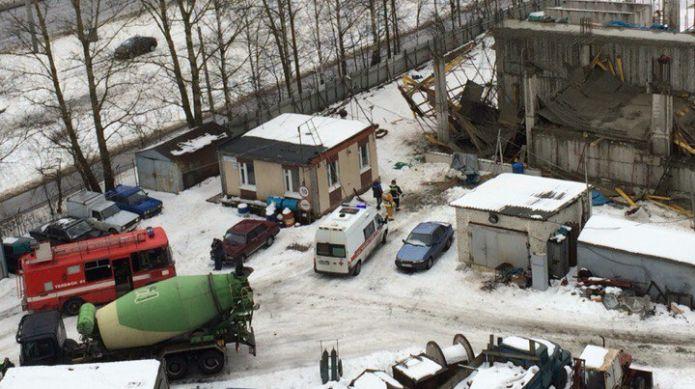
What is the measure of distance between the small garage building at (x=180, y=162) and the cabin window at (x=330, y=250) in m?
12.8

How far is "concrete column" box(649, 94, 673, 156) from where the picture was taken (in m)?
42.6

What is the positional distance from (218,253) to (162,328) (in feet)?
29.3

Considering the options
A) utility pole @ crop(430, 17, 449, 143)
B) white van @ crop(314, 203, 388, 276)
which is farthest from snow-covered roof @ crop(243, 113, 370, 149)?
white van @ crop(314, 203, 388, 276)

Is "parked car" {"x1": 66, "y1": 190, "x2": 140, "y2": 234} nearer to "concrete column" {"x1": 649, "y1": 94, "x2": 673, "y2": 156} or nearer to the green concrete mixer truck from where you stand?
the green concrete mixer truck

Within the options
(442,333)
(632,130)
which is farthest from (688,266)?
(632,130)

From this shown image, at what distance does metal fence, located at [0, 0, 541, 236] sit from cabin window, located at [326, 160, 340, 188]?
10574 mm

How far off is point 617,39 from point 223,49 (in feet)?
70.5

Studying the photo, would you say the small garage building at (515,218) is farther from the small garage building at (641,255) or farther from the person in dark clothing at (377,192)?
the person in dark clothing at (377,192)

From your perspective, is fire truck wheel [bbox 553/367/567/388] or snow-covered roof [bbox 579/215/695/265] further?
snow-covered roof [bbox 579/215/695/265]

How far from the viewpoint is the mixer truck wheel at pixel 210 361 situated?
3244 cm

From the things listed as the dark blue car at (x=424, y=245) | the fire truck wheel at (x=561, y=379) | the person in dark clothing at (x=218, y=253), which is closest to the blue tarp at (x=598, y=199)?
the dark blue car at (x=424, y=245)

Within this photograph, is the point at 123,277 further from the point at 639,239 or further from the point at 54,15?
the point at 54,15

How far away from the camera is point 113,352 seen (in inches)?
1256

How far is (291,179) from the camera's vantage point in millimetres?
45219
